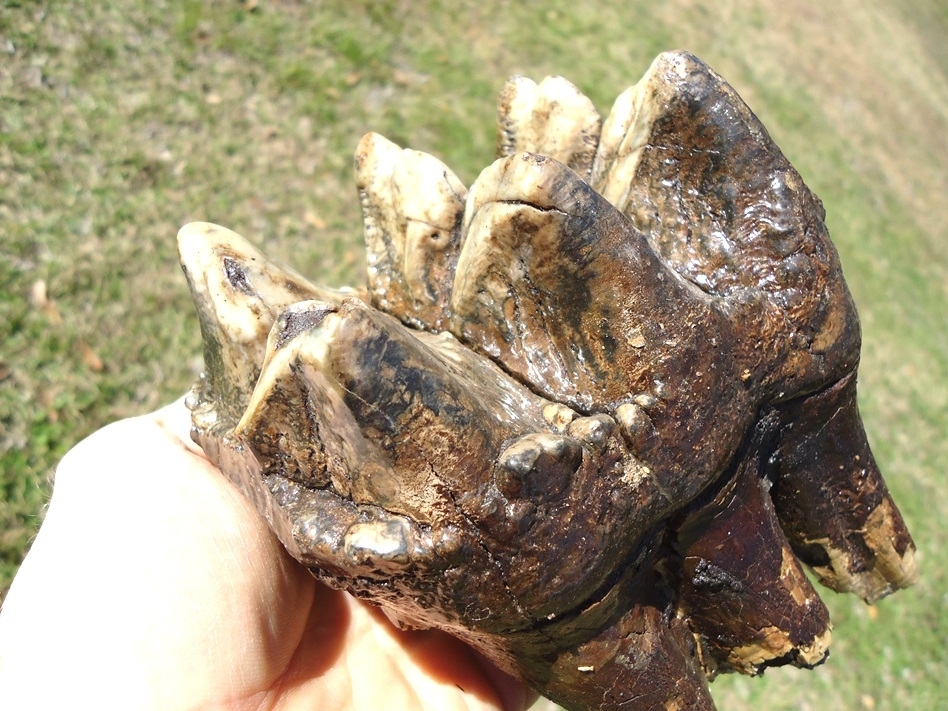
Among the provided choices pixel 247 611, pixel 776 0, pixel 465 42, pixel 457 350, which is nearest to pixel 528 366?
pixel 457 350

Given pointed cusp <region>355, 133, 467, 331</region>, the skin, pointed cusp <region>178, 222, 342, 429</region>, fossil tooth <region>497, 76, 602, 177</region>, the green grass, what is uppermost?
fossil tooth <region>497, 76, 602, 177</region>

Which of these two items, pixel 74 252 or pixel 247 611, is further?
pixel 74 252

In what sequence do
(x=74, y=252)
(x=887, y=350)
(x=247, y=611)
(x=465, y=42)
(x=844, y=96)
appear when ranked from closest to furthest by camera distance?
(x=247, y=611) < (x=74, y=252) < (x=465, y=42) < (x=887, y=350) < (x=844, y=96)

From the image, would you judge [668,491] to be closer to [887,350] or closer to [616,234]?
[616,234]

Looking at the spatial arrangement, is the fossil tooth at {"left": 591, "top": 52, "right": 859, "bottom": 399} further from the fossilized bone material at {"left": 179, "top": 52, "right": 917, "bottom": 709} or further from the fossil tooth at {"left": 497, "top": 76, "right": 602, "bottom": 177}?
the fossil tooth at {"left": 497, "top": 76, "right": 602, "bottom": 177}

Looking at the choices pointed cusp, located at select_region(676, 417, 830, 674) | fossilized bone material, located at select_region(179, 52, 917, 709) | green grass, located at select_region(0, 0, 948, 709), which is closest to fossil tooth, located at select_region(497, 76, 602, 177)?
fossilized bone material, located at select_region(179, 52, 917, 709)

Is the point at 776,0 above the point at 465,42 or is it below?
above

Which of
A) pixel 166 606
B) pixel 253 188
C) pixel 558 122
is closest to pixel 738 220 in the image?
pixel 558 122
